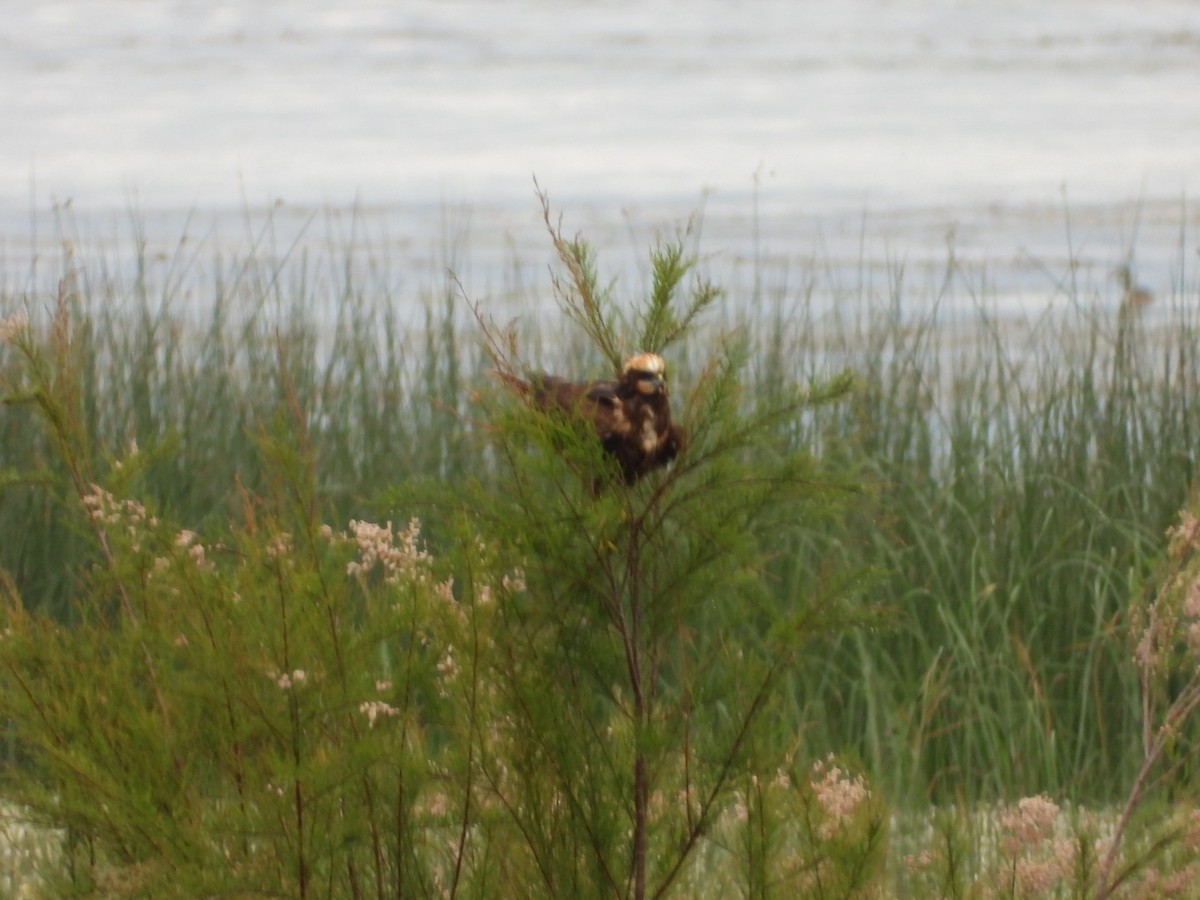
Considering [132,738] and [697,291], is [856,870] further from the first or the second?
[132,738]

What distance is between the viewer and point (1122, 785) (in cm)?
430

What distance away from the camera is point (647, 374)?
1806 millimetres

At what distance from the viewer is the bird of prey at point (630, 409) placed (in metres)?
1.78

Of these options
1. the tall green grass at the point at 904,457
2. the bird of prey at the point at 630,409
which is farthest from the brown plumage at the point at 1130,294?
the bird of prey at the point at 630,409

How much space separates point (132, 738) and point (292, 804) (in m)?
0.26

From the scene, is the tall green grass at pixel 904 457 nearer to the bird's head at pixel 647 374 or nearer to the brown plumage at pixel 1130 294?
the brown plumage at pixel 1130 294

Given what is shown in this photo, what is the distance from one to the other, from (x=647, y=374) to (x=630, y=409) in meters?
0.05

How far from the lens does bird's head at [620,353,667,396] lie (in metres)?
1.80

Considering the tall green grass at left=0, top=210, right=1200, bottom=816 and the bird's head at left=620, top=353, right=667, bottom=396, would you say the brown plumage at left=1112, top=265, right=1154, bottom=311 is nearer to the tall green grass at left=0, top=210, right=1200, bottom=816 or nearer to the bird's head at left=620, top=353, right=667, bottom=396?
the tall green grass at left=0, top=210, right=1200, bottom=816

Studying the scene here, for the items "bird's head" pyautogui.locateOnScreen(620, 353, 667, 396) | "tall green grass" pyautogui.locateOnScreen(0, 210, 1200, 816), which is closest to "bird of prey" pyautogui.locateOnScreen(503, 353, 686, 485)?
"bird's head" pyautogui.locateOnScreen(620, 353, 667, 396)

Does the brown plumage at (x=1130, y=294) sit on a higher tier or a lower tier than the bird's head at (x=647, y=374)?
lower

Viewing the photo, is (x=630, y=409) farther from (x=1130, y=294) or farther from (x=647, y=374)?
(x=1130, y=294)

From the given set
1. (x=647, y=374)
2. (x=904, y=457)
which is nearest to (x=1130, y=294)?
(x=904, y=457)

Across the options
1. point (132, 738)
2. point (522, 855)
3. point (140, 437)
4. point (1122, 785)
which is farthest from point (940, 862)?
point (140, 437)
